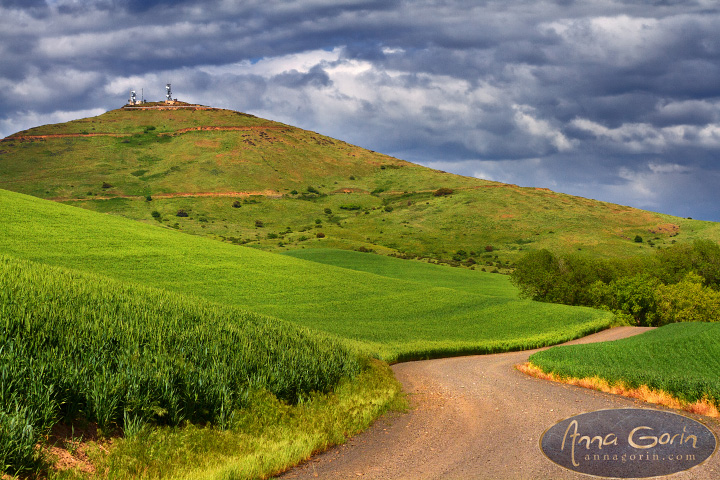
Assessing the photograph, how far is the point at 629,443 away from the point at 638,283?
232 feet

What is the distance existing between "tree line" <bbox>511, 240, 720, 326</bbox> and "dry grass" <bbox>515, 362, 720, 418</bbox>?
179 ft

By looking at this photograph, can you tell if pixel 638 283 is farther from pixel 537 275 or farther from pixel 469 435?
pixel 469 435

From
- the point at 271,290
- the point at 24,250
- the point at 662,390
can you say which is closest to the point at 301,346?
the point at 662,390

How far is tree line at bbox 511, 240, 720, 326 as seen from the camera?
71.9m

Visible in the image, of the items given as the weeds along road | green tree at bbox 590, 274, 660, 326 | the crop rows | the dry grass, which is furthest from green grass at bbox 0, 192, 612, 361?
green tree at bbox 590, 274, 660, 326

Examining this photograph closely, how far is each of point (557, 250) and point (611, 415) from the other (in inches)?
5769

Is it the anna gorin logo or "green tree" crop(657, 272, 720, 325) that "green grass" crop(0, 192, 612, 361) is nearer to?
"green tree" crop(657, 272, 720, 325)

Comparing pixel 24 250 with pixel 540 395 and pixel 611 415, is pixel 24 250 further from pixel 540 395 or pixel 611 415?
pixel 611 415

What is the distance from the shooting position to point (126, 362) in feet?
45.8

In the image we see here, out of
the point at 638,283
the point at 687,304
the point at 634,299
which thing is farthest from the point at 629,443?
the point at 638,283

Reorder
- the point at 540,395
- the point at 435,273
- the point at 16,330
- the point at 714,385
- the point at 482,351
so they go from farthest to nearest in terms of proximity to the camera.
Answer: the point at 435,273, the point at 482,351, the point at 540,395, the point at 714,385, the point at 16,330

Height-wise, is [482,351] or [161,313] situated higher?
[161,313]

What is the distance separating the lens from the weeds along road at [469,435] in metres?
12.1

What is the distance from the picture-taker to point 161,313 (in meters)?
21.1
